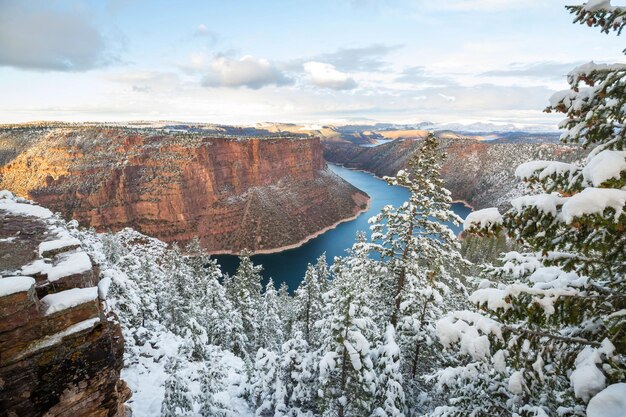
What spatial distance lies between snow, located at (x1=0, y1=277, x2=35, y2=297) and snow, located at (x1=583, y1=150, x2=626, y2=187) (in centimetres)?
723

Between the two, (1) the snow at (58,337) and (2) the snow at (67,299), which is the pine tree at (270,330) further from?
(2) the snow at (67,299)

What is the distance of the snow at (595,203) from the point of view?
2.85 metres

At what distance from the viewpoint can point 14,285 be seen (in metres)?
4.75

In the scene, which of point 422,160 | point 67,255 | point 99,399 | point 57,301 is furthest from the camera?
point 422,160

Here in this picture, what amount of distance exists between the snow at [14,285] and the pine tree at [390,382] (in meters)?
8.80

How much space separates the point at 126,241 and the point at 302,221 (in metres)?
45.7

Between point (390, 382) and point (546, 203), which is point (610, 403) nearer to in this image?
point (546, 203)

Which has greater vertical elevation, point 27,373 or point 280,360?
point 27,373

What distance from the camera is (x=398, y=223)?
13.1 meters

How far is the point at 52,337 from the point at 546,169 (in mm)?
7563

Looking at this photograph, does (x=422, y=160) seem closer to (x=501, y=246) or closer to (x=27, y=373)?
(x=27, y=373)

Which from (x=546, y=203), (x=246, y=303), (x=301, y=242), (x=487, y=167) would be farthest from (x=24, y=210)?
(x=487, y=167)

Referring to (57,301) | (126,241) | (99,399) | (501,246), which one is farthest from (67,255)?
(501,246)

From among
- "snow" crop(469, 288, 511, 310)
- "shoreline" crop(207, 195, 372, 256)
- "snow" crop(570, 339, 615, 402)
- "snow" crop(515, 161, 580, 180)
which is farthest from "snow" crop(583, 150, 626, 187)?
"shoreline" crop(207, 195, 372, 256)
